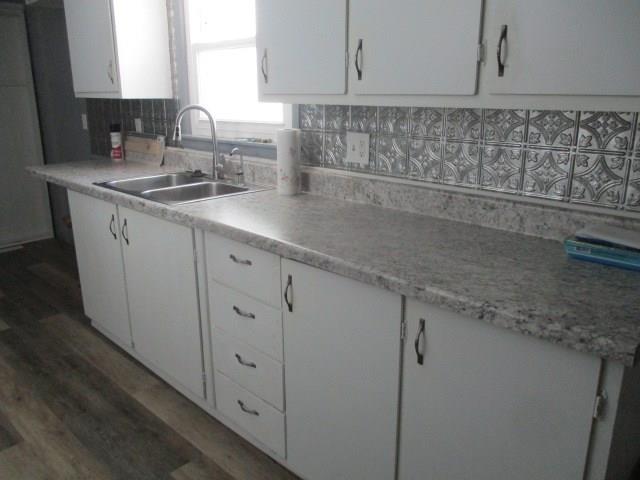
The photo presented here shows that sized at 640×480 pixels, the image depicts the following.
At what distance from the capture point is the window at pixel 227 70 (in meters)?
2.60

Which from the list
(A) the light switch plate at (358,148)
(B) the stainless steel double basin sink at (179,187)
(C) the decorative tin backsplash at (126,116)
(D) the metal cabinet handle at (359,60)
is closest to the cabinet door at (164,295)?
(B) the stainless steel double basin sink at (179,187)

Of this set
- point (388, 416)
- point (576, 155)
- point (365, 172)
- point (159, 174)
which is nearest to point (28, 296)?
point (159, 174)

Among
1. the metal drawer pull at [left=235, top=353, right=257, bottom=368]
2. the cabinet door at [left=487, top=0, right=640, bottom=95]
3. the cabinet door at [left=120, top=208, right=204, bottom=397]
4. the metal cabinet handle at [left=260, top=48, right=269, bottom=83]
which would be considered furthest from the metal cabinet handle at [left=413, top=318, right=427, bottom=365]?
the metal cabinet handle at [left=260, top=48, right=269, bottom=83]

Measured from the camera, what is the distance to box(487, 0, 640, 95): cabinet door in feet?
3.71

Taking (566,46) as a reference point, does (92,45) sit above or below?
above

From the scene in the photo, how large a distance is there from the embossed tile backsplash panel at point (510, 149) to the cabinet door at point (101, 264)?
3.81ft

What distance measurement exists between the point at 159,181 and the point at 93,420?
122cm

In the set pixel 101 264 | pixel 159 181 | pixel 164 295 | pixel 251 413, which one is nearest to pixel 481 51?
pixel 251 413

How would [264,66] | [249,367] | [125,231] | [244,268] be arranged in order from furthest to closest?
[125,231], [264,66], [249,367], [244,268]

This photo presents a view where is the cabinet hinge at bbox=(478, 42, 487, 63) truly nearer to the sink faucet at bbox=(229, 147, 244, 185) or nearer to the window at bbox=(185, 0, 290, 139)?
the window at bbox=(185, 0, 290, 139)

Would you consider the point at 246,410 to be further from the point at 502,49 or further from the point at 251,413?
the point at 502,49

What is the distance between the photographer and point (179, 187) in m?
2.52

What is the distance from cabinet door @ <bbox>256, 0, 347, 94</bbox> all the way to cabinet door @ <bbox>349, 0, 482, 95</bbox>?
66 millimetres

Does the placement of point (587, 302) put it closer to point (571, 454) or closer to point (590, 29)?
point (571, 454)
